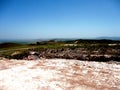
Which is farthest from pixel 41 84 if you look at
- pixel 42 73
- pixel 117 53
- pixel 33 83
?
pixel 117 53

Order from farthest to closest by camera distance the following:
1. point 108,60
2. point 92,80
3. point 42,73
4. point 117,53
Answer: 1. point 117,53
2. point 108,60
3. point 42,73
4. point 92,80

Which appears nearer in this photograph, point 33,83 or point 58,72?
point 33,83

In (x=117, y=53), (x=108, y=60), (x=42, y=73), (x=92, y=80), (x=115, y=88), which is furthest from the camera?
(x=117, y=53)

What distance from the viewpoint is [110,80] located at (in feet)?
75.4

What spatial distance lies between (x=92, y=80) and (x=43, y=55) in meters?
25.0

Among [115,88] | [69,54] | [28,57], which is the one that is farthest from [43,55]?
[115,88]

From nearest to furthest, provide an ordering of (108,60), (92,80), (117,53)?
(92,80), (108,60), (117,53)

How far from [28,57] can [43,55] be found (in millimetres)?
4079

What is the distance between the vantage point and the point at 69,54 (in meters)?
45.4

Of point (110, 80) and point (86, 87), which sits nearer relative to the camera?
→ point (86, 87)

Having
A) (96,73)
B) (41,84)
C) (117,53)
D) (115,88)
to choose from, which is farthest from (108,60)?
(41,84)

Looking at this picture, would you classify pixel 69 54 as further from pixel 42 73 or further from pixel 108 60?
pixel 42 73

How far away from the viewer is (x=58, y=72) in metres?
26.5

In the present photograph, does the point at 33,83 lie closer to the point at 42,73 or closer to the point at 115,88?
the point at 42,73
